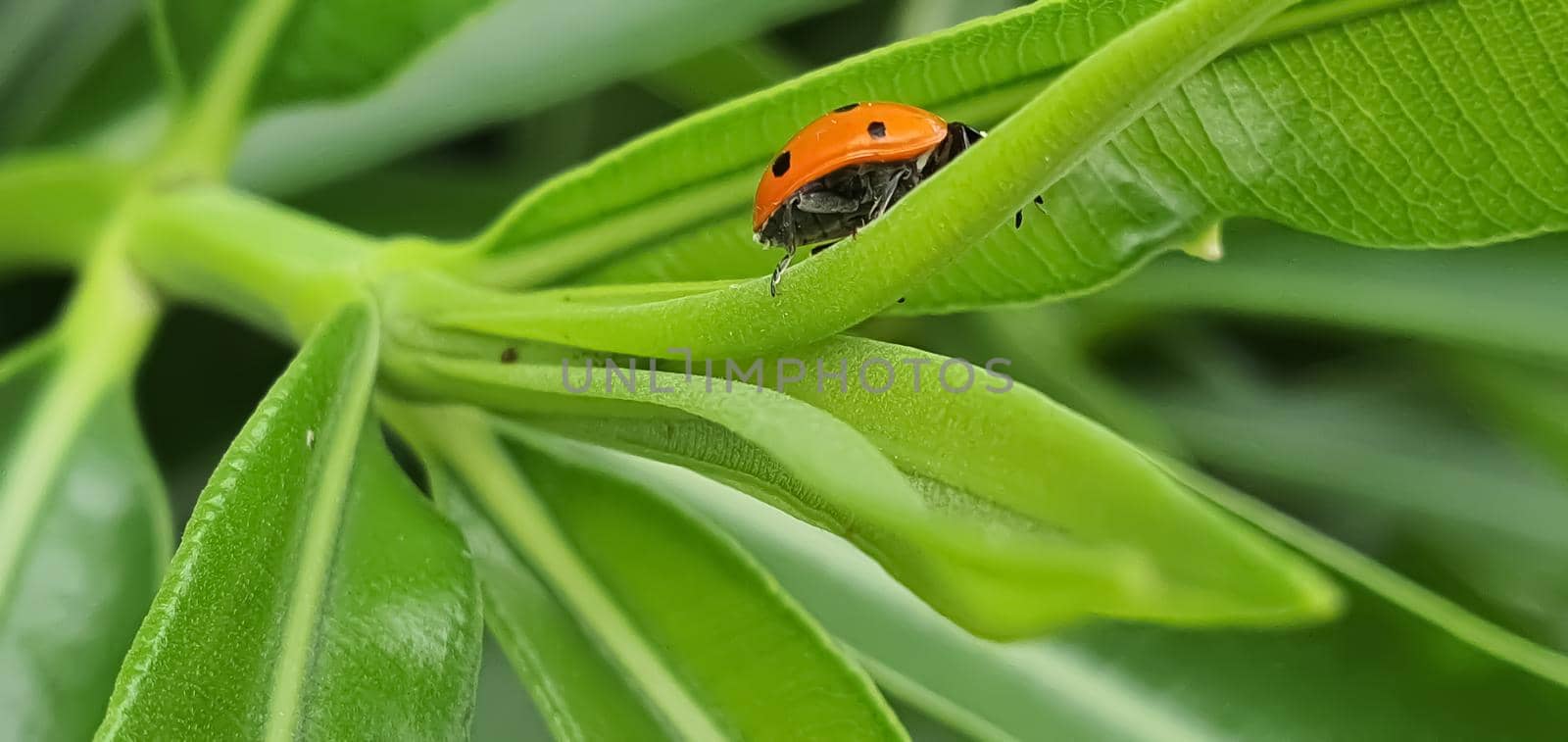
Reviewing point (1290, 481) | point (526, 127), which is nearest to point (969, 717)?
point (1290, 481)

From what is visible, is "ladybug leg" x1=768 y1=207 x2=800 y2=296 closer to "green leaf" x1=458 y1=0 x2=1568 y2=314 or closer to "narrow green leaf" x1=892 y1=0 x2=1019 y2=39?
"green leaf" x1=458 y1=0 x2=1568 y2=314

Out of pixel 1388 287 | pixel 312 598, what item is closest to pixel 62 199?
pixel 312 598

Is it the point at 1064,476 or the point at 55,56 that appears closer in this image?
the point at 1064,476

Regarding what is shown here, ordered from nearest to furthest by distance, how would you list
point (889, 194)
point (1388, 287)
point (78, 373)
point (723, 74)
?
point (889, 194), point (78, 373), point (1388, 287), point (723, 74)

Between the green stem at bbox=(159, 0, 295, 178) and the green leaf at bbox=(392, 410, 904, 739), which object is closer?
the green leaf at bbox=(392, 410, 904, 739)

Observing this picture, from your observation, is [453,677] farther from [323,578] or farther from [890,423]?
[890,423]

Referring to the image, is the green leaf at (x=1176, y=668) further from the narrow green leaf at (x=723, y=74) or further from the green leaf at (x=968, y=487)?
the narrow green leaf at (x=723, y=74)

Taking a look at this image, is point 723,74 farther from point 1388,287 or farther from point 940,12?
point 1388,287

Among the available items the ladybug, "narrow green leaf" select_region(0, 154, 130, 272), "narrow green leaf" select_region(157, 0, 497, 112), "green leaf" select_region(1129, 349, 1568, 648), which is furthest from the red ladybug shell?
"green leaf" select_region(1129, 349, 1568, 648)

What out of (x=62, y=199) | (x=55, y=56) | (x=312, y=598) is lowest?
(x=312, y=598)
